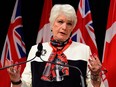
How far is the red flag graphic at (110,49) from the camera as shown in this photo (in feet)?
7.19

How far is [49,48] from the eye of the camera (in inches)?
71.2

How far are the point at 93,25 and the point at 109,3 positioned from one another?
19cm

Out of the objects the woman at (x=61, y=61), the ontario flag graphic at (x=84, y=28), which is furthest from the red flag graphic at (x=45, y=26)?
the woman at (x=61, y=61)

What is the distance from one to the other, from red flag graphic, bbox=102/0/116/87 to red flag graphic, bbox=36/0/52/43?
441 mm

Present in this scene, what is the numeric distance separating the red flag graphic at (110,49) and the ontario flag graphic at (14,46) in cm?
63

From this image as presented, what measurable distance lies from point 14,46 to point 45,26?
10.9 inches

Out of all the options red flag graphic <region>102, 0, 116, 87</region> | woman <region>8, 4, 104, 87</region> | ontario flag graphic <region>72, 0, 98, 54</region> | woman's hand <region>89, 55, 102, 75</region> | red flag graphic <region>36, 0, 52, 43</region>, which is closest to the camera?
woman's hand <region>89, 55, 102, 75</region>

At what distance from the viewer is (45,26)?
2477 millimetres

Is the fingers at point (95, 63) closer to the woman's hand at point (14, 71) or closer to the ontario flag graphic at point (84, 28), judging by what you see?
the woman's hand at point (14, 71)

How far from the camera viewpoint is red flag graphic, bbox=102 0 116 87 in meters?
2.19

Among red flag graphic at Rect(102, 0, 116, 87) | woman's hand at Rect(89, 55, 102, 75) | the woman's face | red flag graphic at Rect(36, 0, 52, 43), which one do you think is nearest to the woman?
the woman's face

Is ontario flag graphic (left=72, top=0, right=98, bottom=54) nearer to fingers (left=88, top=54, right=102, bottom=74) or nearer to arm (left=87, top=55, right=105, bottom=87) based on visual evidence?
arm (left=87, top=55, right=105, bottom=87)

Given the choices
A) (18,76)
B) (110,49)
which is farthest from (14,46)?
(18,76)

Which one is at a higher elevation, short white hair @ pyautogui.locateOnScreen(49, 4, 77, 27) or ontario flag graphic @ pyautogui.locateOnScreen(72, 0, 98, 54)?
short white hair @ pyautogui.locateOnScreen(49, 4, 77, 27)
